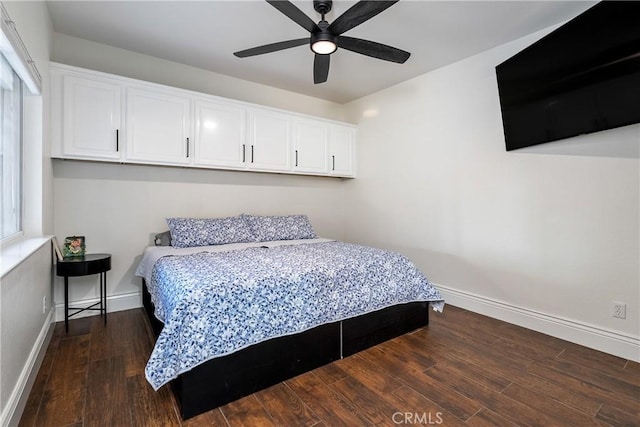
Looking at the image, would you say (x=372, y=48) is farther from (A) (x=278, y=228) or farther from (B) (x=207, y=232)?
(B) (x=207, y=232)

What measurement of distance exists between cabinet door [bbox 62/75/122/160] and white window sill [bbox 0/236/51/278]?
904mm

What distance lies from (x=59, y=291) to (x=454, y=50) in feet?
14.9

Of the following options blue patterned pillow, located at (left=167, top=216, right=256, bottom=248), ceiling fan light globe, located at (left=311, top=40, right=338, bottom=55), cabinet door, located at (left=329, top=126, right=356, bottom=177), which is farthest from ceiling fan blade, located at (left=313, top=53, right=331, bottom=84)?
blue patterned pillow, located at (left=167, top=216, right=256, bottom=248)

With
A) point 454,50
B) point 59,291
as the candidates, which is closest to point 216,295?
point 59,291

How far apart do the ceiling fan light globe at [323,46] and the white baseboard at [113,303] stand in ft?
9.85

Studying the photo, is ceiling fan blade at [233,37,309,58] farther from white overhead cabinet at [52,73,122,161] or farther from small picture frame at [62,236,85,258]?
small picture frame at [62,236,85,258]

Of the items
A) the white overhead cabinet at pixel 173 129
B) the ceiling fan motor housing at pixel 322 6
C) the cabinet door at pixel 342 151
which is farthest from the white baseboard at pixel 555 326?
the ceiling fan motor housing at pixel 322 6

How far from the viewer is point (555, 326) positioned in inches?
107

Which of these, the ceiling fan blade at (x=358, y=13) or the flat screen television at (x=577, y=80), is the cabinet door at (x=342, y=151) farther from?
the ceiling fan blade at (x=358, y=13)

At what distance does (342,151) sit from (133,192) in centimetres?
273

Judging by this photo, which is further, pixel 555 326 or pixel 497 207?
pixel 497 207

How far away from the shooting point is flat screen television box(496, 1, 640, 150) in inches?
78.9

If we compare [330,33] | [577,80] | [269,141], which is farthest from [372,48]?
[269,141]

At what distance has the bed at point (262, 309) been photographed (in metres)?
1.67
